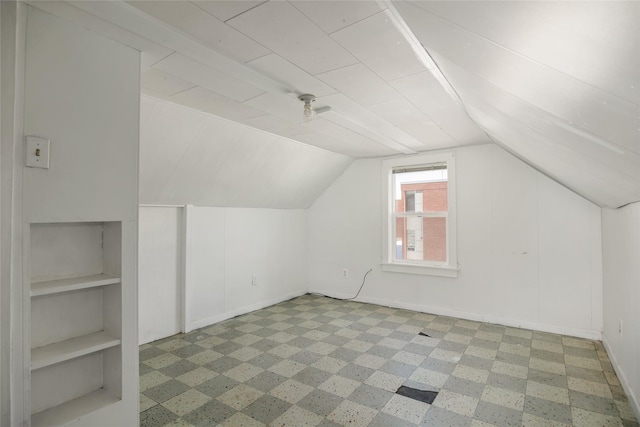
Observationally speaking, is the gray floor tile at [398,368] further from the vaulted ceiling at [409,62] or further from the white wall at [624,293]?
the vaulted ceiling at [409,62]

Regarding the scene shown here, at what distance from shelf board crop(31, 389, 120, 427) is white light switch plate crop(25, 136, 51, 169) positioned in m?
1.19

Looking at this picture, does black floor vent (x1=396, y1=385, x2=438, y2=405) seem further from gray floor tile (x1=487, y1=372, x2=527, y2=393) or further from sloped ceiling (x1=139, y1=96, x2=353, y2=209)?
sloped ceiling (x1=139, y1=96, x2=353, y2=209)

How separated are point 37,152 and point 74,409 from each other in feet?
4.17

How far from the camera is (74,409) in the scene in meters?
1.68

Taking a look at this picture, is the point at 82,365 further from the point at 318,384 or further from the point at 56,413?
the point at 318,384

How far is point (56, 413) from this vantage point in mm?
1633

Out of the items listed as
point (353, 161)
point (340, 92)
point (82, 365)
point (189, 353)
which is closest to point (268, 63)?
point (340, 92)

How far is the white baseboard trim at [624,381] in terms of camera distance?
2.19 meters

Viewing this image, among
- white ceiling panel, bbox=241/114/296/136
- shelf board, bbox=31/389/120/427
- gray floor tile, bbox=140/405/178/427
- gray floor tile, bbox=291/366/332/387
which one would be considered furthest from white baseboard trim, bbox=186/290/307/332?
white ceiling panel, bbox=241/114/296/136

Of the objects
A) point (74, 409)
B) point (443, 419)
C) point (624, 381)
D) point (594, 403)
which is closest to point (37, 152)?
point (74, 409)

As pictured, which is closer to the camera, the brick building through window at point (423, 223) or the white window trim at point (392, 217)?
the white window trim at point (392, 217)

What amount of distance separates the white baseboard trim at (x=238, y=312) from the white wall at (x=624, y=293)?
386cm

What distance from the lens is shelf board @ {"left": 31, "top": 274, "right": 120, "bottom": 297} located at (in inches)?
60.2

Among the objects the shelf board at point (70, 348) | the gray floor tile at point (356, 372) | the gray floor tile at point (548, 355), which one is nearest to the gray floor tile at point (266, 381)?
the gray floor tile at point (356, 372)
